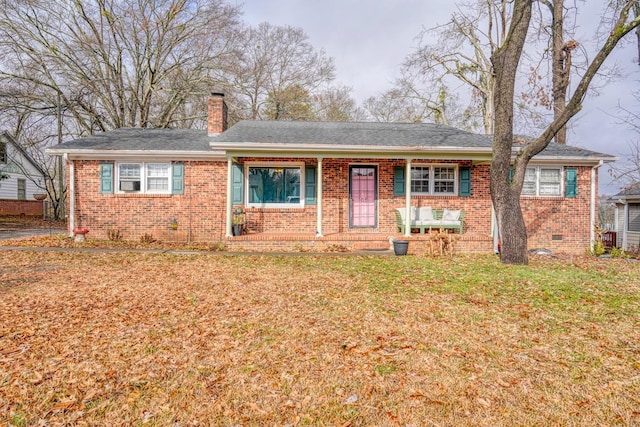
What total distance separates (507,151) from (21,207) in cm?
2997

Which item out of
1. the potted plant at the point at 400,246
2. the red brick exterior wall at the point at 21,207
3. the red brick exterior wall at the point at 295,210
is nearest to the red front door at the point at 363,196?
the red brick exterior wall at the point at 295,210

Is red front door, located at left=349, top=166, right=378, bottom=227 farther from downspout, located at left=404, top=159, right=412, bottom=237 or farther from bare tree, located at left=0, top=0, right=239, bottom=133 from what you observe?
bare tree, located at left=0, top=0, right=239, bottom=133

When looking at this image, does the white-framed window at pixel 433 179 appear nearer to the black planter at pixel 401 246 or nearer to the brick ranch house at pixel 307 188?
the brick ranch house at pixel 307 188

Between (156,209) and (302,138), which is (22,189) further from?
(302,138)

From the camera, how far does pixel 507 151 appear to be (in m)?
8.16

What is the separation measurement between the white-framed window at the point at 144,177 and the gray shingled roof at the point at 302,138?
1.93 ft

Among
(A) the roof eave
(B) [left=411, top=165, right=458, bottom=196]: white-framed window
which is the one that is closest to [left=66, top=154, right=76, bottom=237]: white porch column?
(A) the roof eave

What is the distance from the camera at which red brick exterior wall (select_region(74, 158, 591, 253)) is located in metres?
11.1

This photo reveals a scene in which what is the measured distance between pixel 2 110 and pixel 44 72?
2.94 meters

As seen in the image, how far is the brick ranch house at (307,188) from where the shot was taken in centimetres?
1099

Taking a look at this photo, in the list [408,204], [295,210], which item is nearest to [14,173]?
[295,210]

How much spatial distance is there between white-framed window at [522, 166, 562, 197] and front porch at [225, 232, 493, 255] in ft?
9.06

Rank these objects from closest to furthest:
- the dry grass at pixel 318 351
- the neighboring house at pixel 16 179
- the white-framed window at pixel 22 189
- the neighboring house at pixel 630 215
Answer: the dry grass at pixel 318 351 < the neighboring house at pixel 630 215 < the neighboring house at pixel 16 179 < the white-framed window at pixel 22 189

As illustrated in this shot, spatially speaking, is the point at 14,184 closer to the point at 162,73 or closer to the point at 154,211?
the point at 162,73
